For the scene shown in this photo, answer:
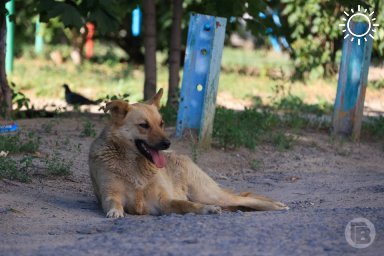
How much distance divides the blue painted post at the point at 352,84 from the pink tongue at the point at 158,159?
5.03 metres

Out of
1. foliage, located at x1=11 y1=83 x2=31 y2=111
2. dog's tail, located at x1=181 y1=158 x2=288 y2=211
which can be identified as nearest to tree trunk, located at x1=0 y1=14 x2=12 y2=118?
foliage, located at x1=11 y1=83 x2=31 y2=111

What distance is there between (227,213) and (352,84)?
5.37m

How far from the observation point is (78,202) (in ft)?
23.9

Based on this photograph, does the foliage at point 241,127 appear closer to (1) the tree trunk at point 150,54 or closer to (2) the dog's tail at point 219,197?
(1) the tree trunk at point 150,54

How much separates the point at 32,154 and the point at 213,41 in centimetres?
260

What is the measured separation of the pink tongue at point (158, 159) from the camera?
6.79 metres

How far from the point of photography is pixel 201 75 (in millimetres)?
9953

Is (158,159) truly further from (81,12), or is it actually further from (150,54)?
(150,54)

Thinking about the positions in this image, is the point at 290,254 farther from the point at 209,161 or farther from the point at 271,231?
the point at 209,161

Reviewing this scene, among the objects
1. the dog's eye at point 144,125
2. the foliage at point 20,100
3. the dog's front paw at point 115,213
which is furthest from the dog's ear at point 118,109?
the foliage at point 20,100

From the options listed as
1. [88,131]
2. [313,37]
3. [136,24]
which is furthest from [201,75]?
[136,24]

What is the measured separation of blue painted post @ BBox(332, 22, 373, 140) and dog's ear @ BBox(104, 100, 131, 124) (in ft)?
16.8

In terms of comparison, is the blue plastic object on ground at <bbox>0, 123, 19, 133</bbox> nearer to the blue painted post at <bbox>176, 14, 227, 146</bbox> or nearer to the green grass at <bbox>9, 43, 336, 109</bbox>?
the blue painted post at <bbox>176, 14, 227, 146</bbox>

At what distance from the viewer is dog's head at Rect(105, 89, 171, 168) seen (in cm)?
678
